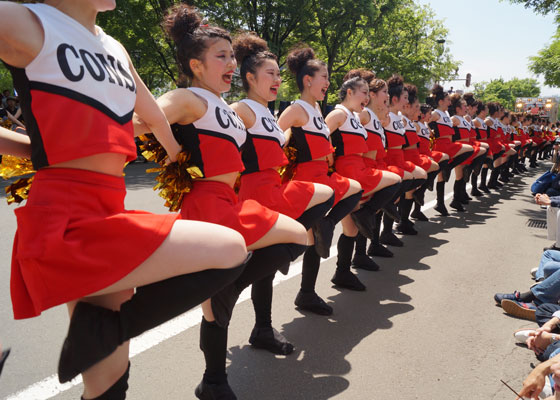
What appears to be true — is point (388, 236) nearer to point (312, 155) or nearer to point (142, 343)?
point (312, 155)

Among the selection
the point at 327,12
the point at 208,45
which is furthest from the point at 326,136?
the point at 327,12

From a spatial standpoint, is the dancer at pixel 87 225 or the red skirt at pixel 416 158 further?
the red skirt at pixel 416 158

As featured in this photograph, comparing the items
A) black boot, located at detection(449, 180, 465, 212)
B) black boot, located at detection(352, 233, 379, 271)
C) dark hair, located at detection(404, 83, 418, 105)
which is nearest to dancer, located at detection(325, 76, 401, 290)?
black boot, located at detection(352, 233, 379, 271)

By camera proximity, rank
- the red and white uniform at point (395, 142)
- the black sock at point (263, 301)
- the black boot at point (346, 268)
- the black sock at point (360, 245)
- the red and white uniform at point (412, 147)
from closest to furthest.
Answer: the black sock at point (263, 301)
the black boot at point (346, 268)
the black sock at point (360, 245)
the red and white uniform at point (395, 142)
the red and white uniform at point (412, 147)

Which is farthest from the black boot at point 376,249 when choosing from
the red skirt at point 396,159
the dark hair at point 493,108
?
the dark hair at point 493,108

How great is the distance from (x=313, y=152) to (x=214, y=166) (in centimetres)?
148

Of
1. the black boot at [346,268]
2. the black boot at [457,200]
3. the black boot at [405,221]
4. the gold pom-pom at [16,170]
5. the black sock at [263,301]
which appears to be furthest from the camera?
the black boot at [457,200]

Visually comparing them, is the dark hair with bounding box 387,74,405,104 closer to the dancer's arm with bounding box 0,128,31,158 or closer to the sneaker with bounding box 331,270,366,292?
the sneaker with bounding box 331,270,366,292

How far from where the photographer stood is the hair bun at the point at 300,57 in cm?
403

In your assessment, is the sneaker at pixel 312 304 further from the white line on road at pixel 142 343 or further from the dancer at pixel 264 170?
the dancer at pixel 264 170

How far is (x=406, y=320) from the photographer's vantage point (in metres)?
3.69

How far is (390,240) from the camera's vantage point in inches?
242

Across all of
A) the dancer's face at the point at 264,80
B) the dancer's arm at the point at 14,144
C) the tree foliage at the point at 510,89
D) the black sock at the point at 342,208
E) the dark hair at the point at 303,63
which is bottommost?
the black sock at the point at 342,208

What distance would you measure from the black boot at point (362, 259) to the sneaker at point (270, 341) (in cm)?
209
